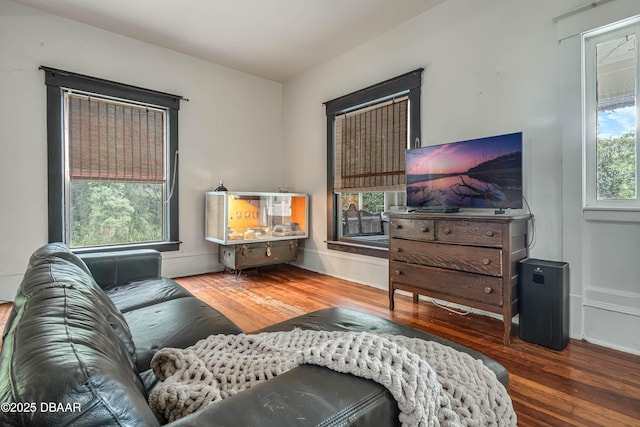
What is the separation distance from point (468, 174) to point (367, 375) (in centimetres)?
233

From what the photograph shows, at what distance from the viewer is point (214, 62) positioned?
173 inches

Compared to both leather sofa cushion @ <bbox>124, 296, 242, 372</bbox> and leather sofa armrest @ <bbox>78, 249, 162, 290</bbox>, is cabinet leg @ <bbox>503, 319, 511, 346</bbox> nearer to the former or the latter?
leather sofa cushion @ <bbox>124, 296, 242, 372</bbox>

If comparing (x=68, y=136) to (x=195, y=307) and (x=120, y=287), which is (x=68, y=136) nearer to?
(x=120, y=287)

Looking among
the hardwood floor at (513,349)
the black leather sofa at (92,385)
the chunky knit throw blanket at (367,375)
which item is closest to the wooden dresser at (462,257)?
the hardwood floor at (513,349)

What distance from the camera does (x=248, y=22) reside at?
11.2ft

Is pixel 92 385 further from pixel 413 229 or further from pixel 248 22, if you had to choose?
pixel 248 22

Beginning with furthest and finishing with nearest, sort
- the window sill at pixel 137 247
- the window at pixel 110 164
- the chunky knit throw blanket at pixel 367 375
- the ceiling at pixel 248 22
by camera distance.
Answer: the window sill at pixel 137 247 < the window at pixel 110 164 < the ceiling at pixel 248 22 < the chunky knit throw blanket at pixel 367 375

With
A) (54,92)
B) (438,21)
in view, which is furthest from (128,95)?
(438,21)

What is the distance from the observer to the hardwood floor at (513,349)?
153cm

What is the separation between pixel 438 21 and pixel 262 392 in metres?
3.57

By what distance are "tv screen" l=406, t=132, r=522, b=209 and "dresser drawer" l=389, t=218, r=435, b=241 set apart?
0.97ft

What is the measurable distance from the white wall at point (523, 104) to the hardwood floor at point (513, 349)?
0.38 metres

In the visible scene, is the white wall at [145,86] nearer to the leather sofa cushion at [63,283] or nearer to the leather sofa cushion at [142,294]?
the leather sofa cushion at [142,294]

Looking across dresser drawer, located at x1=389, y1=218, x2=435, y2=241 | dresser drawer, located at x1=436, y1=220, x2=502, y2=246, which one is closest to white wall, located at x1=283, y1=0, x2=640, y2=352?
dresser drawer, located at x1=436, y1=220, x2=502, y2=246
